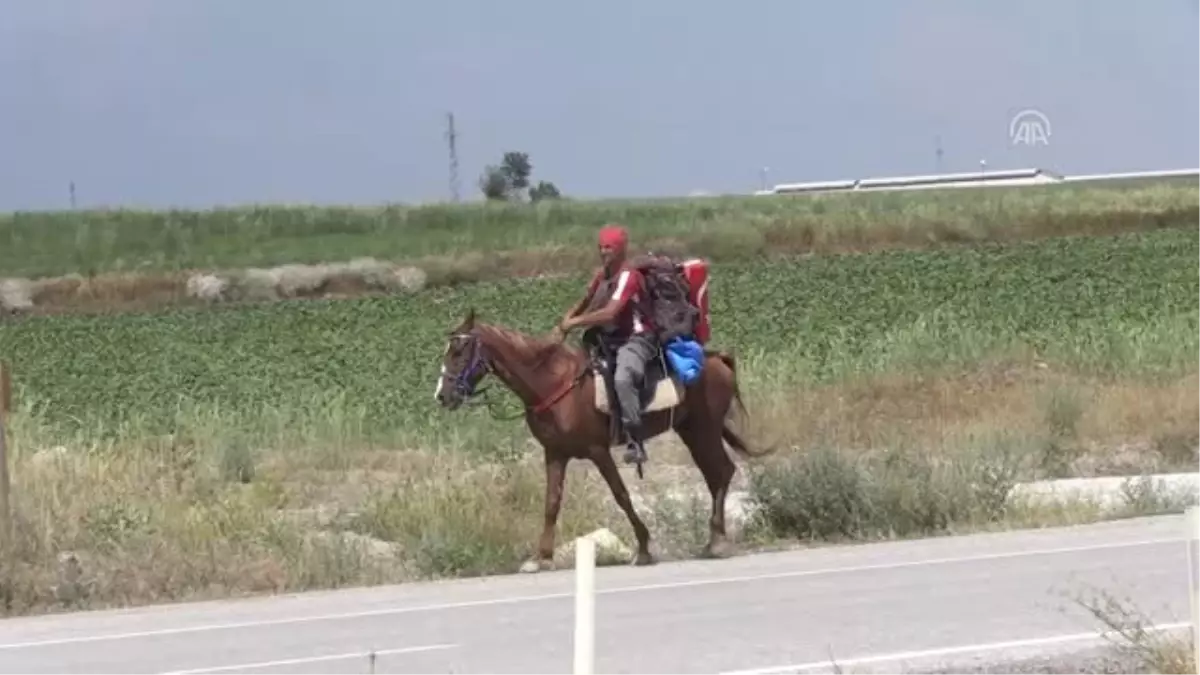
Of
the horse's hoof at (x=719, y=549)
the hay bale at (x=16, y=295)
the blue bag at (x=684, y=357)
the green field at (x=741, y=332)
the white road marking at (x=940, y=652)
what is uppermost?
the blue bag at (x=684, y=357)

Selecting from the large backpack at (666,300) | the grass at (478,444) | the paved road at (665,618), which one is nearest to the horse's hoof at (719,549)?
the paved road at (665,618)

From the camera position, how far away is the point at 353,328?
138 feet

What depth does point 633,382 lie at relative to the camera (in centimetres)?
1338

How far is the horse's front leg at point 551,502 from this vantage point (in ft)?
44.3

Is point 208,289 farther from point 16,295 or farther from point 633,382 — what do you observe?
point 633,382

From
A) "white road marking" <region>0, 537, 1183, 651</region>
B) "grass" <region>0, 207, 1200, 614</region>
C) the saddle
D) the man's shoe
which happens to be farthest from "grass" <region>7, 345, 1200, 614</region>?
the saddle

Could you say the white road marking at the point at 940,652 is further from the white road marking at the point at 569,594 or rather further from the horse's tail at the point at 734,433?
the horse's tail at the point at 734,433

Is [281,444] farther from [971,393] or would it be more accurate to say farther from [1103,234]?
[1103,234]

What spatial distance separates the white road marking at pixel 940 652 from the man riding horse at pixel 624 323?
12.8ft

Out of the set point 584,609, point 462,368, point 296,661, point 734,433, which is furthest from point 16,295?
point 584,609

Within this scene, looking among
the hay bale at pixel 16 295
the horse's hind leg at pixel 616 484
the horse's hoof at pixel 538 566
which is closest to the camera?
the horse's hind leg at pixel 616 484

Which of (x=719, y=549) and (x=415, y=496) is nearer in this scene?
(x=719, y=549)

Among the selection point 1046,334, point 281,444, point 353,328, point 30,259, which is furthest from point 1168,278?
point 30,259

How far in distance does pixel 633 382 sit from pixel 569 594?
5.58ft
